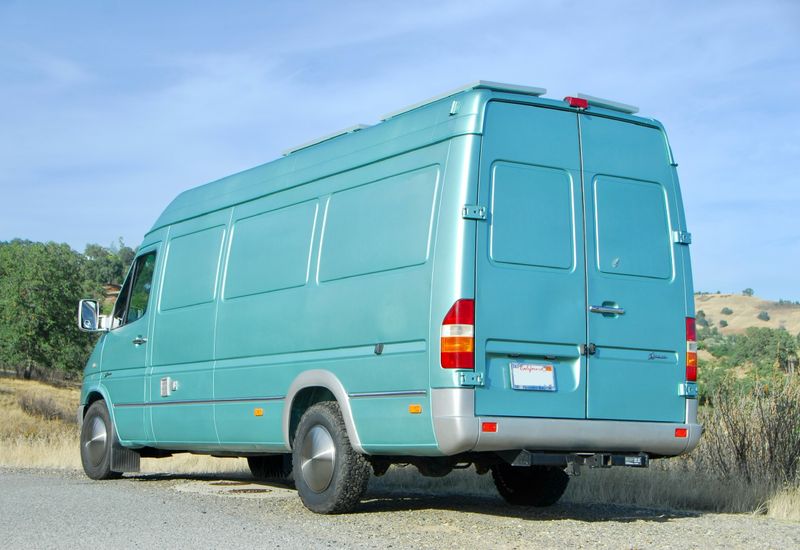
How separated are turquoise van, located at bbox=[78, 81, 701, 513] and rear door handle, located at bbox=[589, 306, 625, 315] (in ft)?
0.04

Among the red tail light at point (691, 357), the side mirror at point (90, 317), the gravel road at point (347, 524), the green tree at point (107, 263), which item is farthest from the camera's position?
the green tree at point (107, 263)

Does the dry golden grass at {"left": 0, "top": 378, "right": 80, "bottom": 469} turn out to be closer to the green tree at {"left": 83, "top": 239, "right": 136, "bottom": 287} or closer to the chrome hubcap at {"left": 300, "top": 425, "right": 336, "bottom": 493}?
the chrome hubcap at {"left": 300, "top": 425, "right": 336, "bottom": 493}

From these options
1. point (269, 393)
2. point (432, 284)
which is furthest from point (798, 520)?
point (269, 393)

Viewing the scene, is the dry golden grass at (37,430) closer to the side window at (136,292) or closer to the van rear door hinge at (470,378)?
the side window at (136,292)

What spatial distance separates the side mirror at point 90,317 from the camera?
1231 cm

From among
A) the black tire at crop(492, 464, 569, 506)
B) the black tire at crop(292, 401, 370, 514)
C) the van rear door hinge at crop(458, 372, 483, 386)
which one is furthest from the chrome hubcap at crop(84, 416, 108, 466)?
the van rear door hinge at crop(458, 372, 483, 386)

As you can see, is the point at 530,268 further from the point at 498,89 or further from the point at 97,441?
the point at 97,441

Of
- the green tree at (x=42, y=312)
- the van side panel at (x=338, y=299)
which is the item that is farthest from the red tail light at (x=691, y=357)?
the green tree at (x=42, y=312)

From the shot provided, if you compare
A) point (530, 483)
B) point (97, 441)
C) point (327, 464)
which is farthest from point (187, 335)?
point (530, 483)

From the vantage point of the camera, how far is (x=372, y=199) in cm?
832

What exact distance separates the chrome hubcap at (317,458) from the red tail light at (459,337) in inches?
59.8

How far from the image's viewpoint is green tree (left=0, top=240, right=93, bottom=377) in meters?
71.7

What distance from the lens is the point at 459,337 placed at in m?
7.18

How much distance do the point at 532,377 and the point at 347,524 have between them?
1.69 meters
